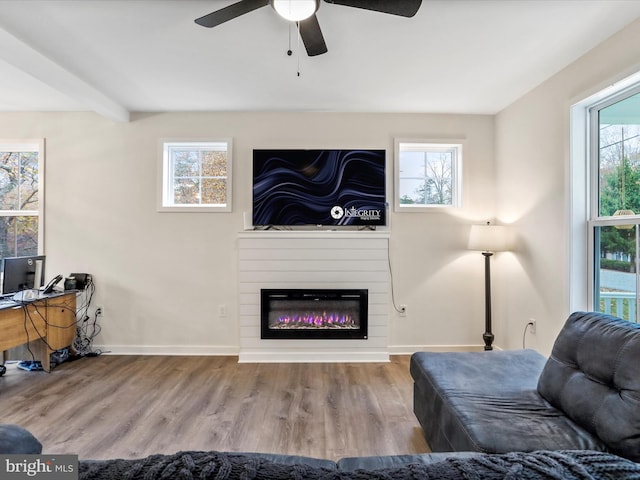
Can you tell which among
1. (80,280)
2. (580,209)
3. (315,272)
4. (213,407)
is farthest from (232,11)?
(80,280)

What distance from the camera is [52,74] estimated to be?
2.69 meters

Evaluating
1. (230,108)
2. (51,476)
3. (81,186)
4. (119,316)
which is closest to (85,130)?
(81,186)

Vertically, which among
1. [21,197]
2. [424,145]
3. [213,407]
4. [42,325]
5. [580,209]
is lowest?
[213,407]

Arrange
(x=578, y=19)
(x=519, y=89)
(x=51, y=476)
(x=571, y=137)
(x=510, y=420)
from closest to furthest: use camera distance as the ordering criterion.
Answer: (x=51, y=476) → (x=510, y=420) → (x=578, y=19) → (x=571, y=137) → (x=519, y=89)

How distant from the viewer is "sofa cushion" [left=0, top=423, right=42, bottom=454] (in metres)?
0.93

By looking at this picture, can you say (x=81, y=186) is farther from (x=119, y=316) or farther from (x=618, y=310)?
(x=618, y=310)

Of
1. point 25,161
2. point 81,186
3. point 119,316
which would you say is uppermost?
point 25,161

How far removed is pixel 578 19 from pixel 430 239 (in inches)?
86.2

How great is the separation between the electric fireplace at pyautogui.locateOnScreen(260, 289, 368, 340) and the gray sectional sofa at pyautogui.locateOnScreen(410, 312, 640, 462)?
1.52m

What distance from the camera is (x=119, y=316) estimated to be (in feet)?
12.1

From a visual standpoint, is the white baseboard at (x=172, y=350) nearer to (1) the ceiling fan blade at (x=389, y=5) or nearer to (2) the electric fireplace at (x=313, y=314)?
(2) the electric fireplace at (x=313, y=314)

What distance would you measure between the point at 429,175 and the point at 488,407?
2770 millimetres

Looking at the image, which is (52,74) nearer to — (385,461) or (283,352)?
(283,352)

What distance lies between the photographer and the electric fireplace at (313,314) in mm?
3557
